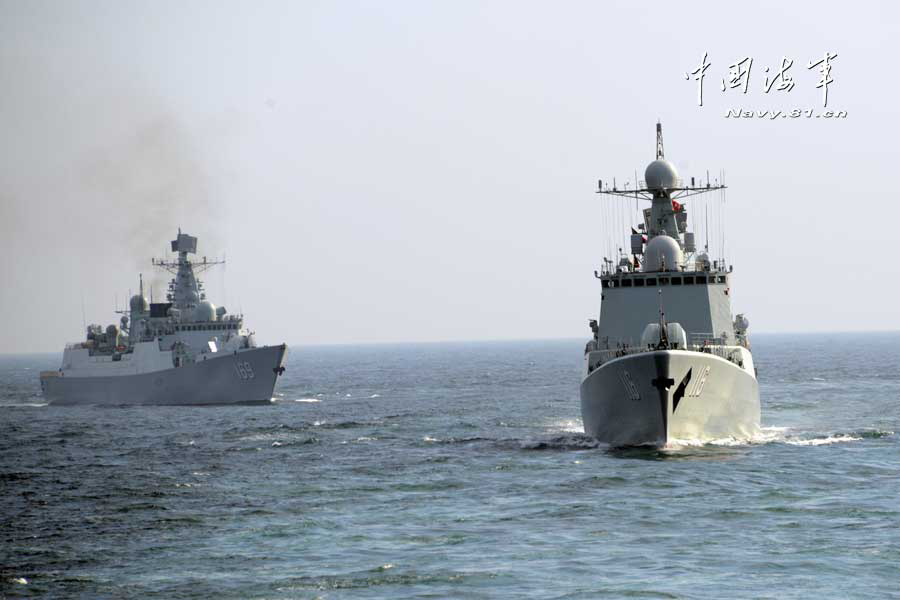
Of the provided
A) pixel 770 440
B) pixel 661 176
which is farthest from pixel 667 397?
pixel 661 176

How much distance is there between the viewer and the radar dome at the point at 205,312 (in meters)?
70.7

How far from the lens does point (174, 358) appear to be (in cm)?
6794

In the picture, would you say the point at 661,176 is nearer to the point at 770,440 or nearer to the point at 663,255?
the point at 663,255

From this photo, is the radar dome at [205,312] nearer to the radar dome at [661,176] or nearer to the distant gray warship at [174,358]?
the distant gray warship at [174,358]

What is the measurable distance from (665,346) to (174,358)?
43.4m

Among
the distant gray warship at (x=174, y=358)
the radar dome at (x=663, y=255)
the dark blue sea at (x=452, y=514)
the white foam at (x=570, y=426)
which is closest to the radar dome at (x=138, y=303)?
the distant gray warship at (x=174, y=358)

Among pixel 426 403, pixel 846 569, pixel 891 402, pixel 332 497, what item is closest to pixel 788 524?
pixel 846 569

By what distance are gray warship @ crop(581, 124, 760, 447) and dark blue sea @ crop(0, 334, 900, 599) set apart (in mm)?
990

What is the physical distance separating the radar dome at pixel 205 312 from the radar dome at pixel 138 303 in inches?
277

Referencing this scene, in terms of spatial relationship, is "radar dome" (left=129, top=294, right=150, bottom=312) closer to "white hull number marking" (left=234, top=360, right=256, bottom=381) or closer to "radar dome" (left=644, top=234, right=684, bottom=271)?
"white hull number marking" (left=234, top=360, right=256, bottom=381)

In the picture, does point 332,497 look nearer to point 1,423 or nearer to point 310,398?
point 1,423

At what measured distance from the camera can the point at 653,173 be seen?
41781 millimetres

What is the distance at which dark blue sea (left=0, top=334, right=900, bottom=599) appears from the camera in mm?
18469

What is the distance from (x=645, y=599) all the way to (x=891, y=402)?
4293 cm
